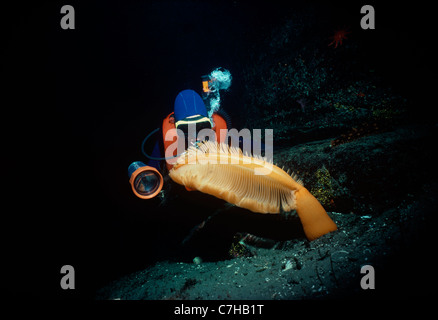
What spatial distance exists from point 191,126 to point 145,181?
1321mm

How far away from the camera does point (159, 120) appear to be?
7262 millimetres

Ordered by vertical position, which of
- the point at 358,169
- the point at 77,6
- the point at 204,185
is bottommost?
the point at 204,185

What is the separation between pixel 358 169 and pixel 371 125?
124 centimetres

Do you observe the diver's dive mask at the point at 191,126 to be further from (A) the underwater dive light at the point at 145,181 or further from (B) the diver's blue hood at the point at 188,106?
(A) the underwater dive light at the point at 145,181

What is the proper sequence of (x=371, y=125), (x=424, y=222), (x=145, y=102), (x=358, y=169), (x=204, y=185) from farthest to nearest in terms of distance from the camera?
(x=145, y=102), (x=371, y=125), (x=358, y=169), (x=204, y=185), (x=424, y=222)

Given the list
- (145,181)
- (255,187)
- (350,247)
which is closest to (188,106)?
(145,181)

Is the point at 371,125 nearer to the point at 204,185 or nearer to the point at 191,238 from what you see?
the point at 204,185

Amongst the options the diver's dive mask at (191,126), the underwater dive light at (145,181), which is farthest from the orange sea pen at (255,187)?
the diver's dive mask at (191,126)

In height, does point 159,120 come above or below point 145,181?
above

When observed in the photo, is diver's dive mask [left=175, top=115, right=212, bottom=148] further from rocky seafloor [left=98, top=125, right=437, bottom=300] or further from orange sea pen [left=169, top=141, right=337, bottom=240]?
rocky seafloor [left=98, top=125, right=437, bottom=300]

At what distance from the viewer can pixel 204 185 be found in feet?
6.52

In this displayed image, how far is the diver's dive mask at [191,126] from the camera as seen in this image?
321cm

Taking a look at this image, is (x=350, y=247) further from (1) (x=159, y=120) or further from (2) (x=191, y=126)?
(1) (x=159, y=120)

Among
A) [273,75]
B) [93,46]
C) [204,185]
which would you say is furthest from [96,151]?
[273,75]
